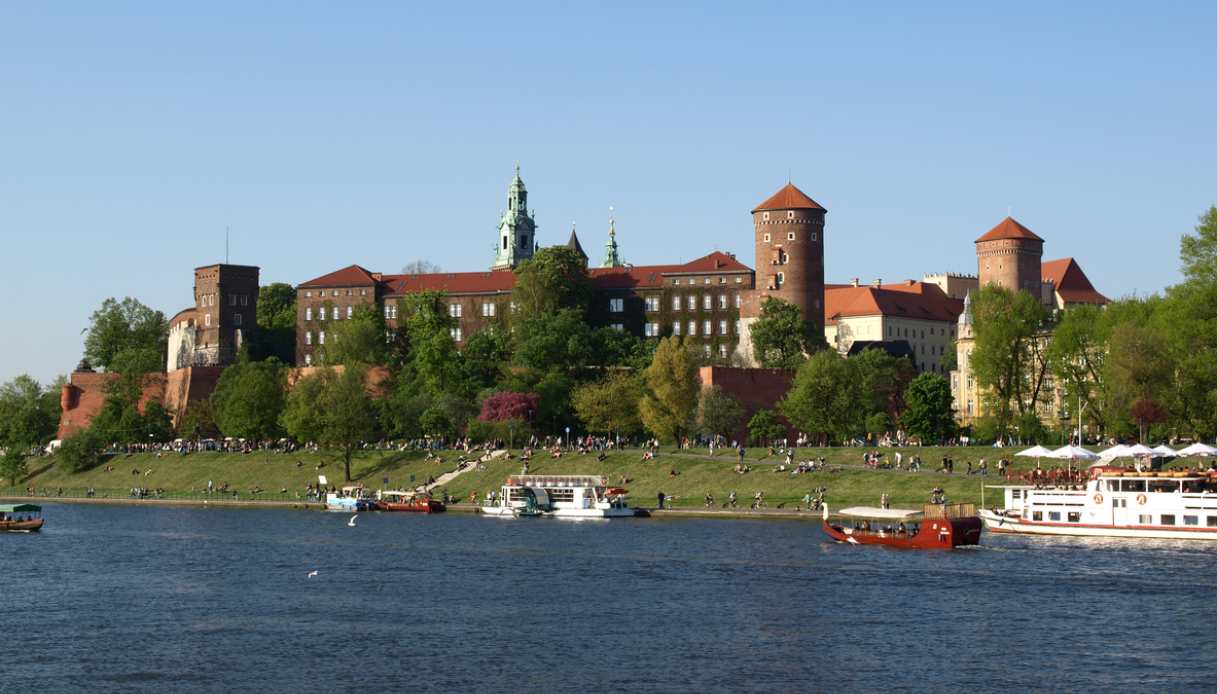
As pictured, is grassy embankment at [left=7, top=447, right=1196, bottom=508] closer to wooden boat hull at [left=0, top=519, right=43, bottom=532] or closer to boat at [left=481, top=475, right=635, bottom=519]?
boat at [left=481, top=475, right=635, bottom=519]

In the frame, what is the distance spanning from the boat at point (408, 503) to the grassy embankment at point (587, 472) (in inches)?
142

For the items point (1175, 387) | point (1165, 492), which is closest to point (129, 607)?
point (1165, 492)

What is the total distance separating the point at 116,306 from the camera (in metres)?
178

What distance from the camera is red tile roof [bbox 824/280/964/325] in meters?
169

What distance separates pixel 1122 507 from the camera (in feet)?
→ 257

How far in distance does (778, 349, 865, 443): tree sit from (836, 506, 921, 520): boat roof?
28.8 metres

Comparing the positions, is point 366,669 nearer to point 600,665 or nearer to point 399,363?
point 600,665

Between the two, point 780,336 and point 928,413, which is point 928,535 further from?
point 780,336

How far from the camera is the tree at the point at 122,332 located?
17612 centimetres

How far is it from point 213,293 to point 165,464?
3415 cm

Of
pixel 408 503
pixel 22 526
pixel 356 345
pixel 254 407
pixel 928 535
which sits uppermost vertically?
pixel 356 345

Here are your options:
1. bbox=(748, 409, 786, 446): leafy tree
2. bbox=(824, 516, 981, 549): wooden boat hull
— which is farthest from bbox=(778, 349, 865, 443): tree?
bbox=(824, 516, 981, 549): wooden boat hull

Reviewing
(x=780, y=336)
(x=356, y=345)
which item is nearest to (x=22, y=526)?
(x=356, y=345)

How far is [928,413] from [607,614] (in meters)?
59.5
